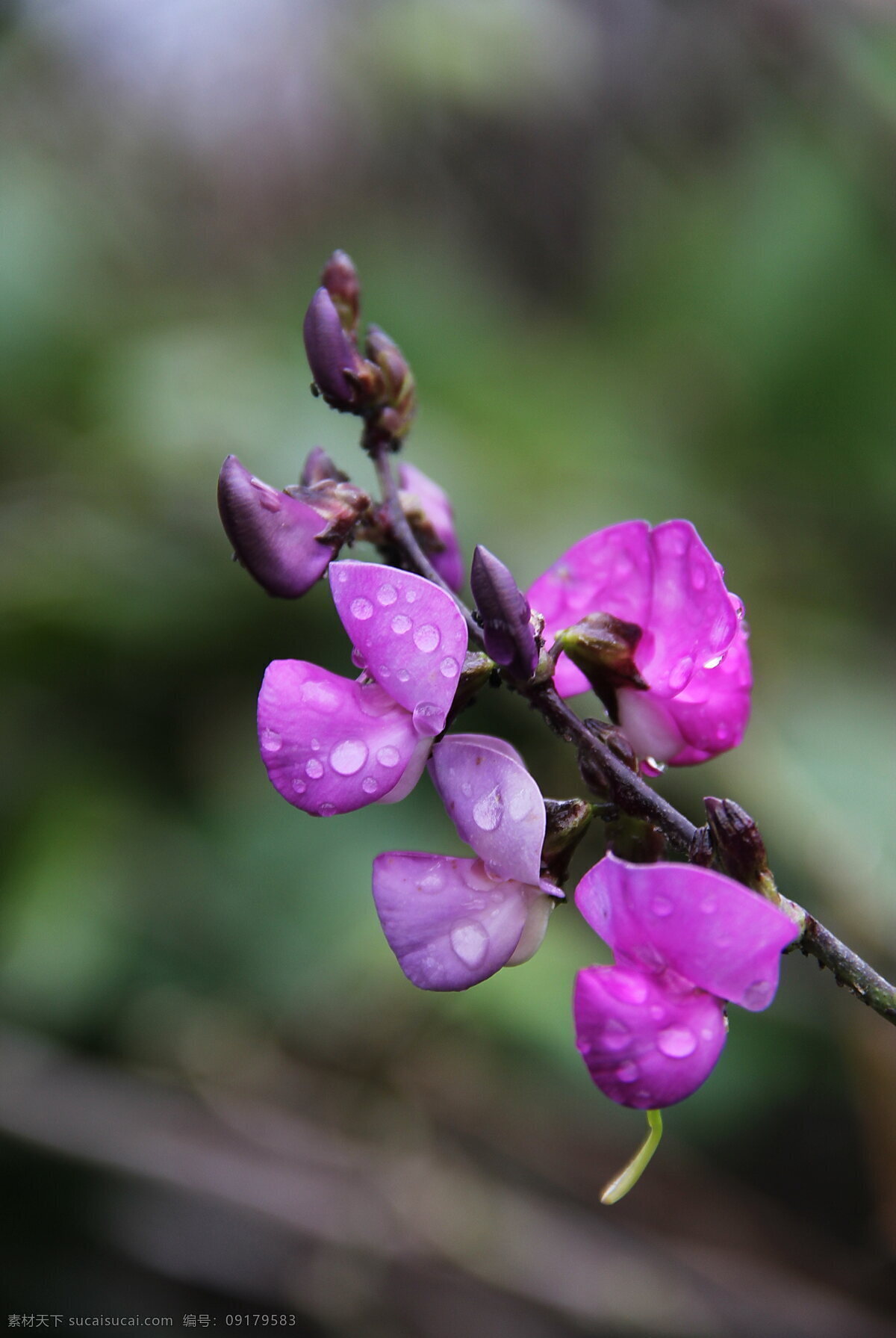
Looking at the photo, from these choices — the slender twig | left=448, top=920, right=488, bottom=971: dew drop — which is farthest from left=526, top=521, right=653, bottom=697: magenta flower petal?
left=448, top=920, right=488, bottom=971: dew drop

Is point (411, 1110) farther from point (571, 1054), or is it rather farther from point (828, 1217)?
point (828, 1217)

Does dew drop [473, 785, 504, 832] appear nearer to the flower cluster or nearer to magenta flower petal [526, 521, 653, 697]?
the flower cluster

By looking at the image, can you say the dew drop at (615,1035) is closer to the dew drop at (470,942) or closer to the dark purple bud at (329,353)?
the dew drop at (470,942)

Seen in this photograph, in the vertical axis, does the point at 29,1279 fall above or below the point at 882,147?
below

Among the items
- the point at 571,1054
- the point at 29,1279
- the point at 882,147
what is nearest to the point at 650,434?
the point at 882,147

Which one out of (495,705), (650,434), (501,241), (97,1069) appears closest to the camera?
(97,1069)

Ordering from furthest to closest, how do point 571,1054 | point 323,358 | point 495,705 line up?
1. point 495,705
2. point 571,1054
3. point 323,358

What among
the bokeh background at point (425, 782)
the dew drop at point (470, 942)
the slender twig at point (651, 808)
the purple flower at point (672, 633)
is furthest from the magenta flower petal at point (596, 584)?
the bokeh background at point (425, 782)
